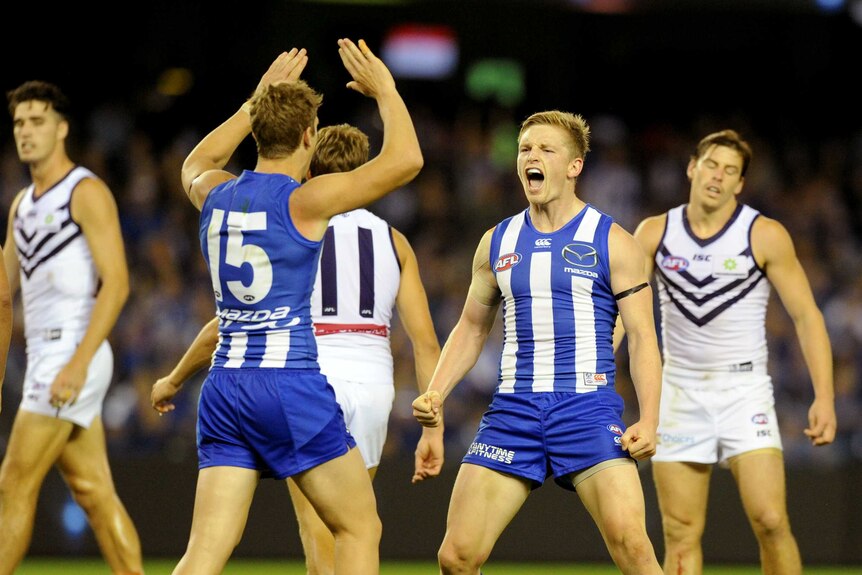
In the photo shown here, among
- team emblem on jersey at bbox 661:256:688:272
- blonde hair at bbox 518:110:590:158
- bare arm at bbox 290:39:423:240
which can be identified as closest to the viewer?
bare arm at bbox 290:39:423:240

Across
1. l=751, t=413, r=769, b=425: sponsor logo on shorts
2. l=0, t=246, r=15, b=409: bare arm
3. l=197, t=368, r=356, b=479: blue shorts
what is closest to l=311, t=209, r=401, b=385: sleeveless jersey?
l=197, t=368, r=356, b=479: blue shorts

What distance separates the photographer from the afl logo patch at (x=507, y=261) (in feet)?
18.3

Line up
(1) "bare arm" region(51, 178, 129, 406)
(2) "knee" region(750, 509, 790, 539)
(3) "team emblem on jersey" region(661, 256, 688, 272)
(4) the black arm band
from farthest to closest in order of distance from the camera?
(3) "team emblem on jersey" region(661, 256, 688, 272)
(1) "bare arm" region(51, 178, 129, 406)
(2) "knee" region(750, 509, 790, 539)
(4) the black arm band

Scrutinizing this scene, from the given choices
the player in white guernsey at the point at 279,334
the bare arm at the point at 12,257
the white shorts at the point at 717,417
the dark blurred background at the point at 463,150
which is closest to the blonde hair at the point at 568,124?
the player in white guernsey at the point at 279,334

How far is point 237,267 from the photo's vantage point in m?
4.90

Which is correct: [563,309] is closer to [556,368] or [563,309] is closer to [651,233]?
[556,368]

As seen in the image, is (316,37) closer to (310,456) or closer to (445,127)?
(445,127)

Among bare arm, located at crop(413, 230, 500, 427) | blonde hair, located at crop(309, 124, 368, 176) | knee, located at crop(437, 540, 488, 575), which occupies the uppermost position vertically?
blonde hair, located at crop(309, 124, 368, 176)

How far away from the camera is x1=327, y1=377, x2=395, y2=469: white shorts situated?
6.05m

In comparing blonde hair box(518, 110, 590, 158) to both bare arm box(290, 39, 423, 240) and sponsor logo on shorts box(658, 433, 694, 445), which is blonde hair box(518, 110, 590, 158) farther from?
sponsor logo on shorts box(658, 433, 694, 445)

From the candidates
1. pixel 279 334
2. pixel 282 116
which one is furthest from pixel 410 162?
pixel 279 334

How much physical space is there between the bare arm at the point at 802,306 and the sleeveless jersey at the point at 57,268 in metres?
3.56

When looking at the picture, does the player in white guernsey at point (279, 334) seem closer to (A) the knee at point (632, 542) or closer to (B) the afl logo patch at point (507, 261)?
(B) the afl logo patch at point (507, 261)

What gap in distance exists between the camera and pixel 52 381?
6914 mm
